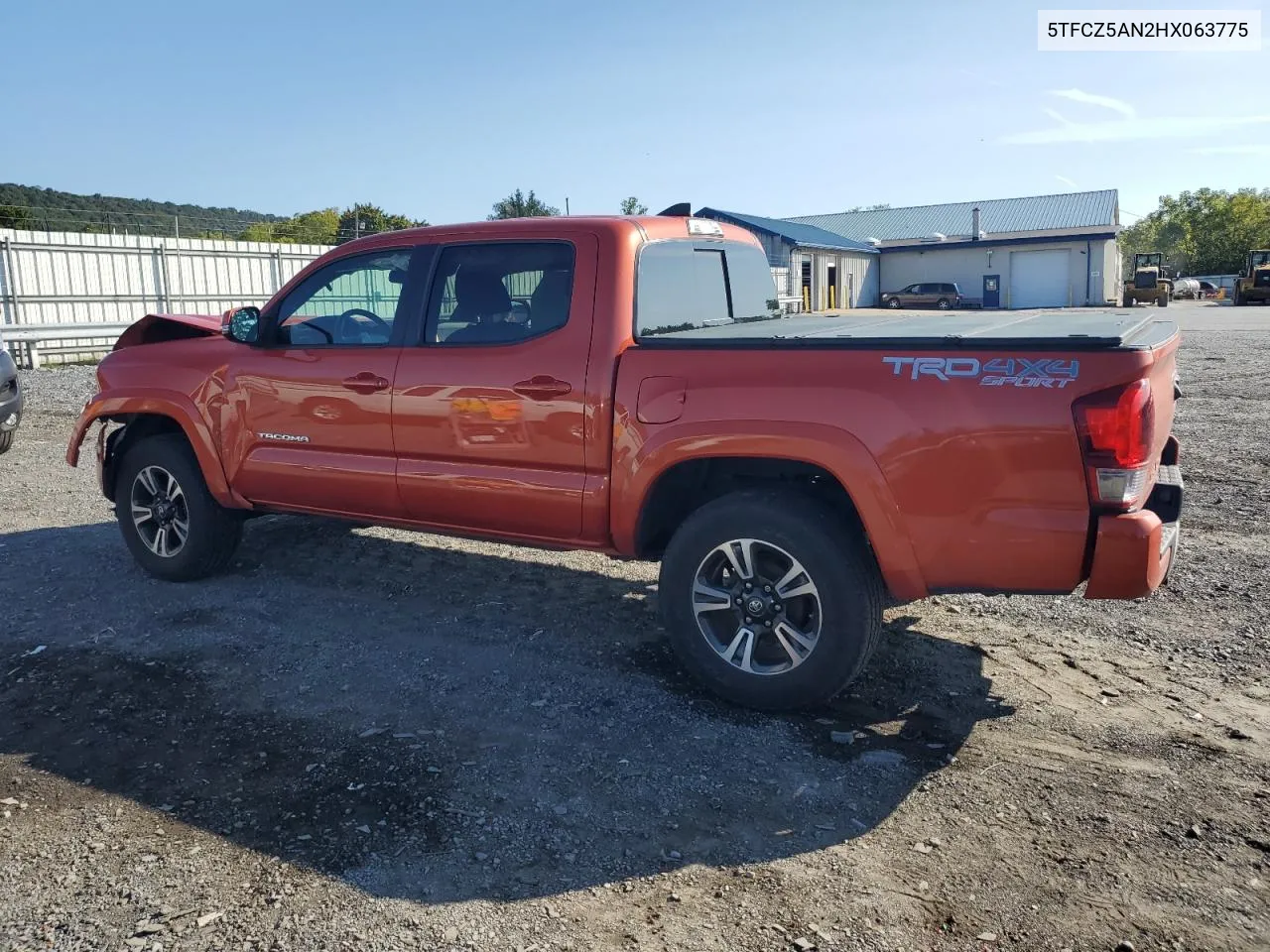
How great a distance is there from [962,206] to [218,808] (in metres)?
59.6

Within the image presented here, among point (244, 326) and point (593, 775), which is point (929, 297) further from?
point (593, 775)

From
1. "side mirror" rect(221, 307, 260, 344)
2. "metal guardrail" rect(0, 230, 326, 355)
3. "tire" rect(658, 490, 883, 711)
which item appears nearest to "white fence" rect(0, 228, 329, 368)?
"metal guardrail" rect(0, 230, 326, 355)

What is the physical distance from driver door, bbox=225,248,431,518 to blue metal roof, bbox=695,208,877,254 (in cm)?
3758

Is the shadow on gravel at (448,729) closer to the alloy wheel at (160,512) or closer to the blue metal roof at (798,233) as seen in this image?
the alloy wheel at (160,512)

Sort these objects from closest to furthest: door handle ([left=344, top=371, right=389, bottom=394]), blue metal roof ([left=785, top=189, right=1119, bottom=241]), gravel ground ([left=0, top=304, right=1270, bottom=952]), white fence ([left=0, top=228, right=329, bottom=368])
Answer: gravel ground ([left=0, top=304, right=1270, bottom=952]), door handle ([left=344, top=371, right=389, bottom=394]), white fence ([left=0, top=228, right=329, bottom=368]), blue metal roof ([left=785, top=189, right=1119, bottom=241])

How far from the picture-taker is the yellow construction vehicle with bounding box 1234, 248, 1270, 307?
159ft

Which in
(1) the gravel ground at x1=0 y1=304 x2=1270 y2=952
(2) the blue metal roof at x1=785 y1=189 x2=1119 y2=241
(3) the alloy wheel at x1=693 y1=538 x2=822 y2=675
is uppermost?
(2) the blue metal roof at x1=785 y1=189 x2=1119 y2=241

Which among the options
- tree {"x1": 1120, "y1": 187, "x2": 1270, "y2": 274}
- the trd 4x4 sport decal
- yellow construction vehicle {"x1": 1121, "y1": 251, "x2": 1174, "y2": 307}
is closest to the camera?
the trd 4x4 sport decal

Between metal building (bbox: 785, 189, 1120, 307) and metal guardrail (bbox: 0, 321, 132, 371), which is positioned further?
metal building (bbox: 785, 189, 1120, 307)

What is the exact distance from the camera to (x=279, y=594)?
5914 mm

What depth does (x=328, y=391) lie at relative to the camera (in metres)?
5.36

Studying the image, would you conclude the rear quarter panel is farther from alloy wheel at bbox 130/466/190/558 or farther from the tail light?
alloy wheel at bbox 130/466/190/558

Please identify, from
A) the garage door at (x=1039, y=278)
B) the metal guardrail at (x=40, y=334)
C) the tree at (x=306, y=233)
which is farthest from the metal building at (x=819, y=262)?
the metal guardrail at (x=40, y=334)

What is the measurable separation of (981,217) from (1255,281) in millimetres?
13523
